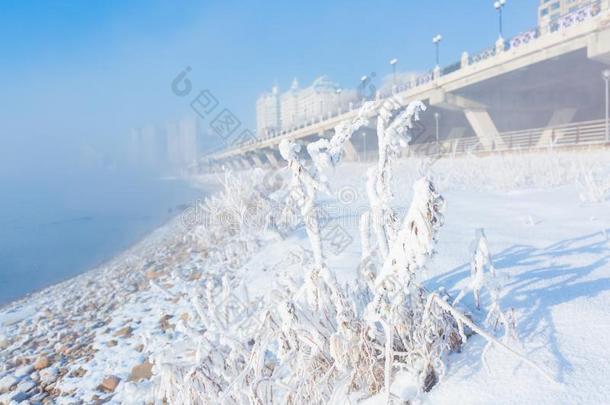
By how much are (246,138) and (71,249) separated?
32.2 meters

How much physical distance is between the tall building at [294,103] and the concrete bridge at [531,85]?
185 feet

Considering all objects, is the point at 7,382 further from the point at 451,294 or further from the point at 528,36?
the point at 528,36

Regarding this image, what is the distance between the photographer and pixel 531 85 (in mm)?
19844

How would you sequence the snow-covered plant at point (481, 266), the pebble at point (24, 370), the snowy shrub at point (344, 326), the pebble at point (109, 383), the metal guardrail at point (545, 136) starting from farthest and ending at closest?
the metal guardrail at point (545, 136)
the pebble at point (24, 370)
the pebble at point (109, 383)
the snow-covered plant at point (481, 266)
the snowy shrub at point (344, 326)

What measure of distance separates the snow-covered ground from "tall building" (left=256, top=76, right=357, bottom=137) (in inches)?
2849

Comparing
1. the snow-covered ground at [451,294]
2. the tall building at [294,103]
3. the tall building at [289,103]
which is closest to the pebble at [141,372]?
the snow-covered ground at [451,294]

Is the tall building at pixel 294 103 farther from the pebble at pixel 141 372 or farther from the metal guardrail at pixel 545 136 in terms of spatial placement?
the pebble at pixel 141 372

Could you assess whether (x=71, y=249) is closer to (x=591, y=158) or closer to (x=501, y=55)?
(x=591, y=158)

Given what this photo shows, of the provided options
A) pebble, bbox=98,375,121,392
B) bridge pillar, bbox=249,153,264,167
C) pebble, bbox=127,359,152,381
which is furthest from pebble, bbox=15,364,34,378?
bridge pillar, bbox=249,153,264,167

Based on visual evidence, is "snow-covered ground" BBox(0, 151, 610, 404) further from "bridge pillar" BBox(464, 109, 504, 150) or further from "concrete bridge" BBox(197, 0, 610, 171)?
"bridge pillar" BBox(464, 109, 504, 150)

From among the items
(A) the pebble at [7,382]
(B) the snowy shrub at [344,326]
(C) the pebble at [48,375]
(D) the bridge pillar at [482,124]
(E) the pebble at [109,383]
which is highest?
(D) the bridge pillar at [482,124]

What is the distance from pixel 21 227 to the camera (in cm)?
2244

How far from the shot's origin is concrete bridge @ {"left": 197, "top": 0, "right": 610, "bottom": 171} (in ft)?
46.0

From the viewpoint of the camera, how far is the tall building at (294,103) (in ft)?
291
